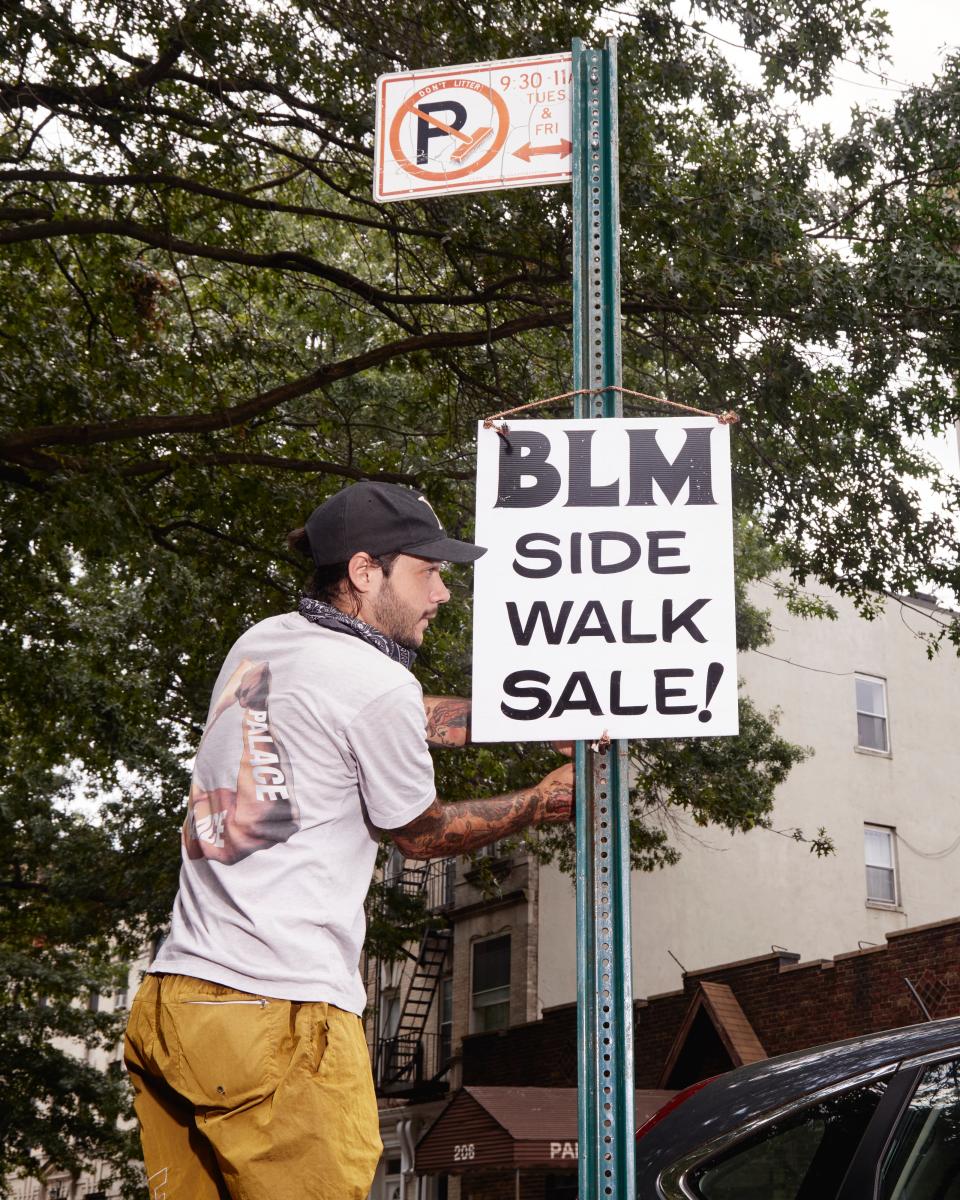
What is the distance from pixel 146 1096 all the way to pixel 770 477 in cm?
901

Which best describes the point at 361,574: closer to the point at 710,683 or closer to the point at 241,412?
the point at 710,683

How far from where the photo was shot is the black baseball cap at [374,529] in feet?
9.94

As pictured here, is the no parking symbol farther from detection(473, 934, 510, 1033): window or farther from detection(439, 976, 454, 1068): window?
detection(439, 976, 454, 1068): window

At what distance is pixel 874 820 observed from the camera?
2798 cm

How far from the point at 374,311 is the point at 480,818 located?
13426 mm

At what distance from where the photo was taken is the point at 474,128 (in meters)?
4.01

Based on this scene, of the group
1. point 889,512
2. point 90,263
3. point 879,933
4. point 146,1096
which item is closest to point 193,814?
point 146,1096

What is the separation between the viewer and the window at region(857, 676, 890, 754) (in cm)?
2873

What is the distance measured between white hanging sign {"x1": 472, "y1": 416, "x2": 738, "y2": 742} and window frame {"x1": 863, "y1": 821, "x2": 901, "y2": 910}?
25.5m

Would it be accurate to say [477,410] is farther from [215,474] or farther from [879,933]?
[879,933]

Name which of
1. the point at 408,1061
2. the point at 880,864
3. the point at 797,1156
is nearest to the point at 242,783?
the point at 797,1156

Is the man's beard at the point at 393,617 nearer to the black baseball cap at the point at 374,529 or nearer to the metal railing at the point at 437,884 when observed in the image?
the black baseball cap at the point at 374,529

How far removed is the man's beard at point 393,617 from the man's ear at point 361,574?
27mm

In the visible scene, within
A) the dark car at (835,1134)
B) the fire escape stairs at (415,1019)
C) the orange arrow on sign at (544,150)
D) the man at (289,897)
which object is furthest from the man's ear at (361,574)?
the fire escape stairs at (415,1019)
